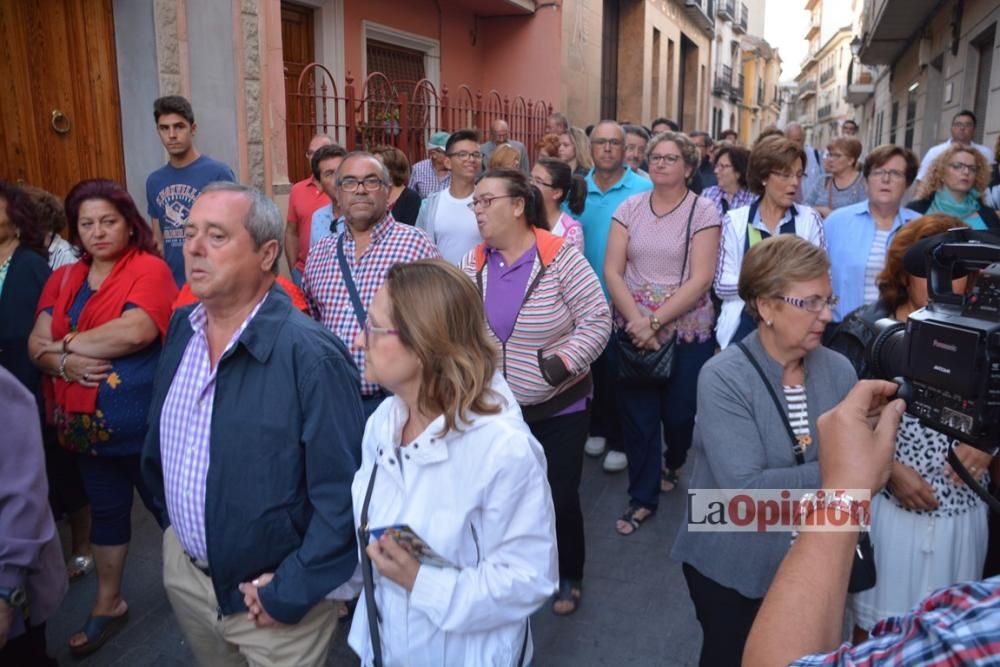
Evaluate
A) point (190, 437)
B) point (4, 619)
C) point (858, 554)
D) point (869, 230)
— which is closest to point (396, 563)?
point (190, 437)

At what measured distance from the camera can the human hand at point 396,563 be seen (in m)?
1.79

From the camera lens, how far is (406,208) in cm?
562

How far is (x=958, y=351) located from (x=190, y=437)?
1.86 meters

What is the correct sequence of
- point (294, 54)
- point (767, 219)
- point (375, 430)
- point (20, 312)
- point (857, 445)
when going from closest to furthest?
point (857, 445), point (375, 430), point (20, 312), point (767, 219), point (294, 54)

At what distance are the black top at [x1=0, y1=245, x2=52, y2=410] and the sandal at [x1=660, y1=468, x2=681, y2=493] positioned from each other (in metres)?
3.48

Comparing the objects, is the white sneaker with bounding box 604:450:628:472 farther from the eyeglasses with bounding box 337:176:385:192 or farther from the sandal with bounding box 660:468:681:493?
the eyeglasses with bounding box 337:176:385:192

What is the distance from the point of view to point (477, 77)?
14.3 meters

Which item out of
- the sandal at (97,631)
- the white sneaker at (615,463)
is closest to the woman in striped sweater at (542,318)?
the white sneaker at (615,463)

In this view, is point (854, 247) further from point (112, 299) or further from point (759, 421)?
point (112, 299)

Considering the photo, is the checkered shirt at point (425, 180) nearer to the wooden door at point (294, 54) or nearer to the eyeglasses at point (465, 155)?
the wooden door at point (294, 54)

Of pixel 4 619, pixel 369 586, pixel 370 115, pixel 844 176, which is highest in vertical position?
pixel 370 115

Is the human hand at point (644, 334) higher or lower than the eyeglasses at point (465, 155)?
lower

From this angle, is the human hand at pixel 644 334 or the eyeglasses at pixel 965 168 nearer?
the human hand at pixel 644 334

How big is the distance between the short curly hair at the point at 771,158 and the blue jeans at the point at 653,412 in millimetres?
989
